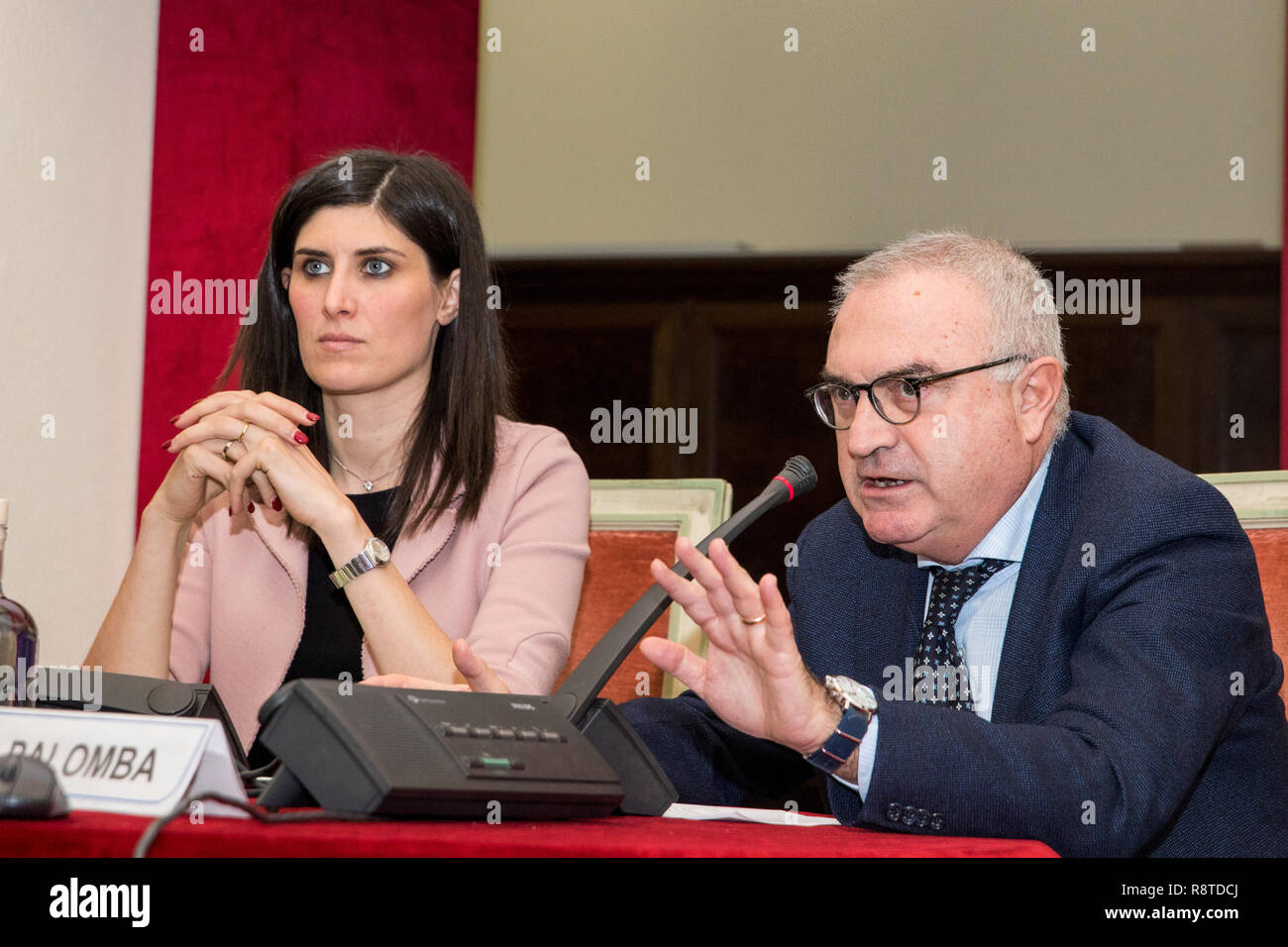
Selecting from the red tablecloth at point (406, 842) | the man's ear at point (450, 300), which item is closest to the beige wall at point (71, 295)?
the man's ear at point (450, 300)

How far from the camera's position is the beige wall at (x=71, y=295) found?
2.32 m

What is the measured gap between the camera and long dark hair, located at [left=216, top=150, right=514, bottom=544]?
1734 mm

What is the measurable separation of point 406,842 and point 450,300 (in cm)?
129

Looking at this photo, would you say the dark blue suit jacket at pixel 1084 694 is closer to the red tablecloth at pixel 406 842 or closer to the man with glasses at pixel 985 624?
the man with glasses at pixel 985 624

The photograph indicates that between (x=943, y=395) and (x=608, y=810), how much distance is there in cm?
64

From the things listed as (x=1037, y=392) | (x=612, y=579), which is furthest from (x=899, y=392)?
(x=612, y=579)

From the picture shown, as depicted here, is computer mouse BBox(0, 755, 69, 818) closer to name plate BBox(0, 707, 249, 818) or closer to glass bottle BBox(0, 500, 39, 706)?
name plate BBox(0, 707, 249, 818)

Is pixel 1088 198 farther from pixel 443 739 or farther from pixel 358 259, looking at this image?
pixel 443 739

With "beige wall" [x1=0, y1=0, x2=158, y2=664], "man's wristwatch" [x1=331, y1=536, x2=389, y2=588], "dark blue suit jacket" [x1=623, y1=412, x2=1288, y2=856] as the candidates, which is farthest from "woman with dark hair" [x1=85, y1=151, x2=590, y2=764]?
"beige wall" [x1=0, y1=0, x2=158, y2=664]

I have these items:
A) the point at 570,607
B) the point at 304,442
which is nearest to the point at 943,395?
the point at 570,607

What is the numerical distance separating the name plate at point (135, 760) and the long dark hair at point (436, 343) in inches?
34.3

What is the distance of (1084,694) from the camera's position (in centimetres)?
101
